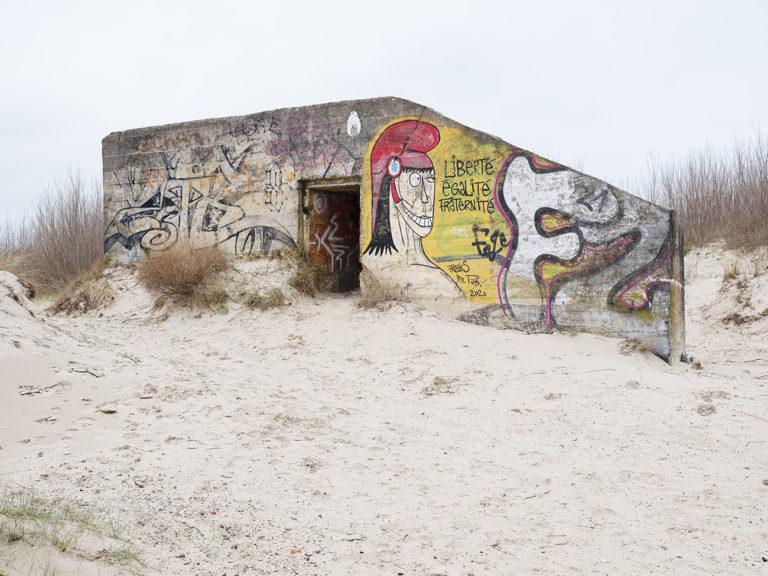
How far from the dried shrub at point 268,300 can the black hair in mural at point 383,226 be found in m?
1.29

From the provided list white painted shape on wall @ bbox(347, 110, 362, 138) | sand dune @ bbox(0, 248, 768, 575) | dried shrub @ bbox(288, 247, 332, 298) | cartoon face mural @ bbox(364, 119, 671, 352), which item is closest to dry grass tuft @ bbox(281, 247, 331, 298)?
dried shrub @ bbox(288, 247, 332, 298)

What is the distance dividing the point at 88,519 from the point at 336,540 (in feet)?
3.73

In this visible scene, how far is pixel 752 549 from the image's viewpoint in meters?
3.37

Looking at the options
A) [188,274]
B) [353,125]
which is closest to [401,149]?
[353,125]

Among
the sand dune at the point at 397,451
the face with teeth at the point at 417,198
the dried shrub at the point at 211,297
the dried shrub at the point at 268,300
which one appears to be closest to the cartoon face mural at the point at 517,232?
the face with teeth at the point at 417,198

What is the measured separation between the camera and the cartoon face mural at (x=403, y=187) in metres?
8.11

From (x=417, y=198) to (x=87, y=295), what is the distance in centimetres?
524

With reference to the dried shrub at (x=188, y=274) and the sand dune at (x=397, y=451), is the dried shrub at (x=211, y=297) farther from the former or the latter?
the sand dune at (x=397, y=451)

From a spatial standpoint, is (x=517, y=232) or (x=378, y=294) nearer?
(x=517, y=232)

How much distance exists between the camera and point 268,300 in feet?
28.3

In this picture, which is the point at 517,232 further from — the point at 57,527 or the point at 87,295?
the point at 87,295

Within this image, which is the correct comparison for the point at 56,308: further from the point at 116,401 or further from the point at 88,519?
the point at 88,519

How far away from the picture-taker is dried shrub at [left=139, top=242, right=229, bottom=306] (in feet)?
29.3

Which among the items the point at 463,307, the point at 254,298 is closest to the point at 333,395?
the point at 463,307
